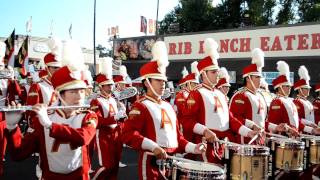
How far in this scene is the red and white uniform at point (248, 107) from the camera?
6.83 m

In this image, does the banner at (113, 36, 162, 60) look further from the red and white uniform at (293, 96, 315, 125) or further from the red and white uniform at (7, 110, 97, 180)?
the red and white uniform at (7, 110, 97, 180)

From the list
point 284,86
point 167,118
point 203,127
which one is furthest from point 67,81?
point 284,86

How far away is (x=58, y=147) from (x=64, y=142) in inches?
6.2

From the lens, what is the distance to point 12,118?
354cm

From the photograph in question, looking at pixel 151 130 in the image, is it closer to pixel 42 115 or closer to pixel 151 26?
pixel 42 115

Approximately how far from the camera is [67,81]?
3.72 m

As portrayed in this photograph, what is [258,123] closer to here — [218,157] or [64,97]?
[218,157]

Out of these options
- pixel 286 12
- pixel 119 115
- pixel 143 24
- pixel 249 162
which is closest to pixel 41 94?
pixel 119 115

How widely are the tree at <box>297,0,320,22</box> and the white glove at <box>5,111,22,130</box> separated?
112 ft

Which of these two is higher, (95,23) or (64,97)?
(95,23)

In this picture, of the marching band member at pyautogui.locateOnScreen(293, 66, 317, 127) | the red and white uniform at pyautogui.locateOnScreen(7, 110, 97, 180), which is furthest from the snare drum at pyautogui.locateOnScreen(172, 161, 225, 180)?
the marching band member at pyautogui.locateOnScreen(293, 66, 317, 127)

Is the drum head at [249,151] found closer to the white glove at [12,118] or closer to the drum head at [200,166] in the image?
the drum head at [200,166]

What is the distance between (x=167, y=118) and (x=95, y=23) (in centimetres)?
3100

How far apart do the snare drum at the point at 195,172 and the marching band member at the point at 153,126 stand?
0.30 meters
